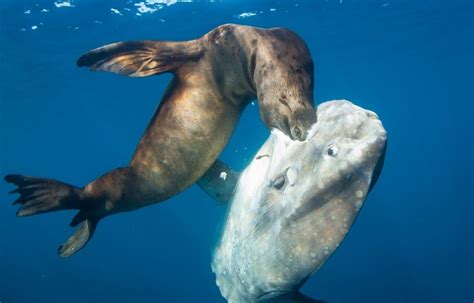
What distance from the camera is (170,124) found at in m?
4.48

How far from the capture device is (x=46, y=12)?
66.2 ft

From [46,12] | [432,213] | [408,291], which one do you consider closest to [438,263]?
[408,291]

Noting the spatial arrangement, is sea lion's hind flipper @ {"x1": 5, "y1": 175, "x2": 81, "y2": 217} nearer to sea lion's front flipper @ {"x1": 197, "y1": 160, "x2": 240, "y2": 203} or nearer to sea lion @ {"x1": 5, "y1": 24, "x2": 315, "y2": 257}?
sea lion @ {"x1": 5, "y1": 24, "x2": 315, "y2": 257}

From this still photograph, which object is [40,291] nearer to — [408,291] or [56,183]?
[408,291]

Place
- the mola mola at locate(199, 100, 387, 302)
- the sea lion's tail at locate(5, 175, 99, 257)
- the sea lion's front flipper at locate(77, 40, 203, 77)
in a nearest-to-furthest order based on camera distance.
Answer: the mola mola at locate(199, 100, 387, 302) < the sea lion's tail at locate(5, 175, 99, 257) < the sea lion's front flipper at locate(77, 40, 203, 77)

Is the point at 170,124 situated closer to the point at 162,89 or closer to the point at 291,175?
the point at 291,175

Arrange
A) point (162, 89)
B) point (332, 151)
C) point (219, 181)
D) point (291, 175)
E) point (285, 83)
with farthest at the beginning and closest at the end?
point (162, 89), point (219, 181), point (291, 175), point (285, 83), point (332, 151)

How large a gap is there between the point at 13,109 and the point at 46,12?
22274 millimetres

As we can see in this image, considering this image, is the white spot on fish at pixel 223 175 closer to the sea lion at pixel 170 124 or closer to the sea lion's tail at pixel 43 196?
the sea lion at pixel 170 124

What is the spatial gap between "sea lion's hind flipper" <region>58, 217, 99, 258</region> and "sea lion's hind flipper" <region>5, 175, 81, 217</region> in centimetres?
50

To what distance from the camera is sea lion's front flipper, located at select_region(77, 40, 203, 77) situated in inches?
177

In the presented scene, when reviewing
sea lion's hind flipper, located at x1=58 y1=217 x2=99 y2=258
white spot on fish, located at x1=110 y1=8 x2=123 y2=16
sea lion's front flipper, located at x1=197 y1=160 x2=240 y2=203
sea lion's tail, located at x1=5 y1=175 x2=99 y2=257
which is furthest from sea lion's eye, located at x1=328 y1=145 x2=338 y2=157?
white spot on fish, located at x1=110 y1=8 x2=123 y2=16

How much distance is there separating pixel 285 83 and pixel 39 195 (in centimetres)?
Answer: 275

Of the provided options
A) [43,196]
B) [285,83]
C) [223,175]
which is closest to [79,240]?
[43,196]
